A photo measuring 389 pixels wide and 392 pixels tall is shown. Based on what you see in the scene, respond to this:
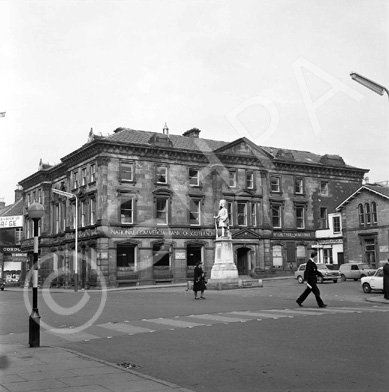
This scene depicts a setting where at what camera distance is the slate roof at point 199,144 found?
51706 mm

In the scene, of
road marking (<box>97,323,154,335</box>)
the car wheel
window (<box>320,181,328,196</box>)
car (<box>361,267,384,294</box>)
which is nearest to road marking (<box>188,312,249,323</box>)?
road marking (<box>97,323,154,335</box>)

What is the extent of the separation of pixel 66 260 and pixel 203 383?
1978 inches

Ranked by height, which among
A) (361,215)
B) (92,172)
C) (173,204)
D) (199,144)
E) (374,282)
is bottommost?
(374,282)

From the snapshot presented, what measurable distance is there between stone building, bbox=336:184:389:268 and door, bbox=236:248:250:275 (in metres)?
9.88

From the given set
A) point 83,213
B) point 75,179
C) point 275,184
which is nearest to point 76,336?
point 83,213

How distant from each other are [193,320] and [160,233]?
3477 centimetres

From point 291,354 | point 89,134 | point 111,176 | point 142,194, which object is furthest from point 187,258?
point 291,354

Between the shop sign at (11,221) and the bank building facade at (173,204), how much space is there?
210 inches

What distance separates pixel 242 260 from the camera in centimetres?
5638

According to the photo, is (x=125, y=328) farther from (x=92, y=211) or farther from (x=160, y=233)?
(x=92, y=211)

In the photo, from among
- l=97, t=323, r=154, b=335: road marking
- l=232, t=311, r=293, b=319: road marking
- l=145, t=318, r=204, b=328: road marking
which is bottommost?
l=97, t=323, r=154, b=335: road marking

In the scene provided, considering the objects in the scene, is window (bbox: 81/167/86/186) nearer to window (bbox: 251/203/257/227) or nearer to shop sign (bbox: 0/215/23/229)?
window (bbox: 251/203/257/227)

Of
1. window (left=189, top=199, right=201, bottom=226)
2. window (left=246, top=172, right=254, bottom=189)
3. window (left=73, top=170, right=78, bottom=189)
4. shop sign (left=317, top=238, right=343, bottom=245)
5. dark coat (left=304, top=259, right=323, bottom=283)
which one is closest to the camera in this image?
dark coat (left=304, top=259, right=323, bottom=283)

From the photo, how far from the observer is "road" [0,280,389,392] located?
324 inches
